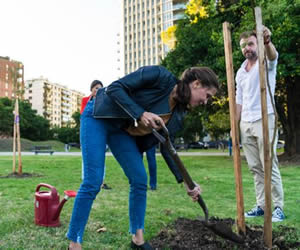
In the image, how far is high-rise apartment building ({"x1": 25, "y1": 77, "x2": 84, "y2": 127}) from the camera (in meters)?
108

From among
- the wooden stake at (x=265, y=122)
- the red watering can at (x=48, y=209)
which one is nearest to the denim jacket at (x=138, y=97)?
the wooden stake at (x=265, y=122)

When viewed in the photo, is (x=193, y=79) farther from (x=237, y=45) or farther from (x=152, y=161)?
(x=237, y=45)

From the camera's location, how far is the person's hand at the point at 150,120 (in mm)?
2375

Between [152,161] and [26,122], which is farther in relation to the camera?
[26,122]

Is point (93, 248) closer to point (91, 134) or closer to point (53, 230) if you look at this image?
point (53, 230)

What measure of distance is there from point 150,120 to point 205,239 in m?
Result: 1.27

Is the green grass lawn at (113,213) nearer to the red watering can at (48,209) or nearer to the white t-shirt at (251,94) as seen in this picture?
the red watering can at (48,209)

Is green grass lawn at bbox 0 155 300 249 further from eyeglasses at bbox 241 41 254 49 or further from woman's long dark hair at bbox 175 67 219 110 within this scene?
eyeglasses at bbox 241 41 254 49

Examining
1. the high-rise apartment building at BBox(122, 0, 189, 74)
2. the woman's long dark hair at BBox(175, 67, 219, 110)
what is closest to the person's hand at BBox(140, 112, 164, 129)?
the woman's long dark hair at BBox(175, 67, 219, 110)

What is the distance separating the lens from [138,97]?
2.55 metres

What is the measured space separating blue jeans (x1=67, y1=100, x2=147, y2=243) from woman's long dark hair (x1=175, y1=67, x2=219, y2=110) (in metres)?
0.57

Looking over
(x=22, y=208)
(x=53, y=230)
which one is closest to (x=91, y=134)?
(x=53, y=230)

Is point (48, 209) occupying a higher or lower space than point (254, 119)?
lower

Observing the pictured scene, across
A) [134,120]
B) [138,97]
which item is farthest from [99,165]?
[138,97]
